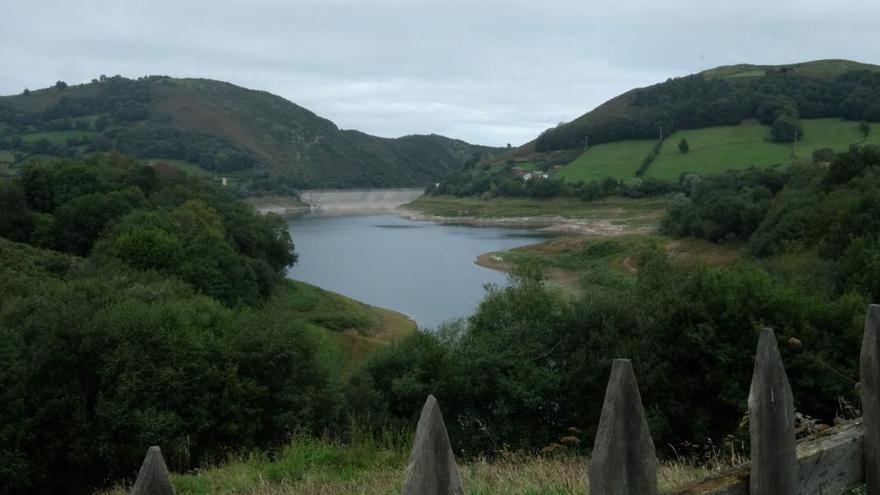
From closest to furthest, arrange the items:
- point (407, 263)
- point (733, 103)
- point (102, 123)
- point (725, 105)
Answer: point (407, 263), point (733, 103), point (725, 105), point (102, 123)

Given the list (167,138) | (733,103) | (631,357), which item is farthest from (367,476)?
(167,138)

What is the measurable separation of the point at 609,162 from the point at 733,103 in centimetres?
2330

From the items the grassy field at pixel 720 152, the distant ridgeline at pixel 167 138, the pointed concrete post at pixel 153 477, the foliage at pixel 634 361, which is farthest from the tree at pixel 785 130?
the pointed concrete post at pixel 153 477

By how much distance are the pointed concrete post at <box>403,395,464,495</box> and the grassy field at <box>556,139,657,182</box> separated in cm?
10421

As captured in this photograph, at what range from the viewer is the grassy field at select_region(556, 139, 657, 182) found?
108 meters

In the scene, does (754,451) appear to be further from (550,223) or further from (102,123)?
(102,123)

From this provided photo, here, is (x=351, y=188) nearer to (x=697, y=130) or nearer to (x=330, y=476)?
(x=697, y=130)

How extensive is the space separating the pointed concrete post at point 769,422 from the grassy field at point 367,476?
1106 mm

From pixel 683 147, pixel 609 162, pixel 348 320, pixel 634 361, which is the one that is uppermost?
pixel 683 147

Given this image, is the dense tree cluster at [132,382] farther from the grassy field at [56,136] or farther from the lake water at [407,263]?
the grassy field at [56,136]

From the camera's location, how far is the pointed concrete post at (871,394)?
2.93 metres

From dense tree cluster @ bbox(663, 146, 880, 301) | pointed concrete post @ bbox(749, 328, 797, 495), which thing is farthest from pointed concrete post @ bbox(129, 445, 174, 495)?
dense tree cluster @ bbox(663, 146, 880, 301)

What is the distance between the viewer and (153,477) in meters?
2.06

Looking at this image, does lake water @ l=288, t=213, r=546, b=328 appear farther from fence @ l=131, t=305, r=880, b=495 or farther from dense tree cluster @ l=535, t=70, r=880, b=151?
dense tree cluster @ l=535, t=70, r=880, b=151
